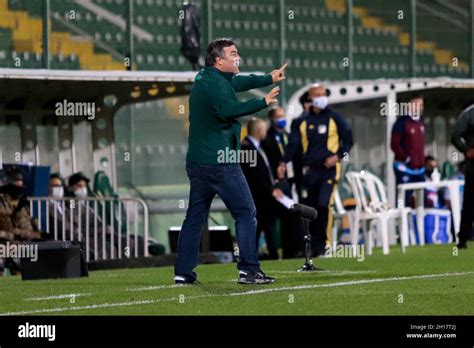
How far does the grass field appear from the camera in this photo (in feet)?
41.4

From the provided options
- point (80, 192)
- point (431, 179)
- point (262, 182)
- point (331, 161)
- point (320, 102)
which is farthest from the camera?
point (431, 179)

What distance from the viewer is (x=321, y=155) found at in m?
22.3

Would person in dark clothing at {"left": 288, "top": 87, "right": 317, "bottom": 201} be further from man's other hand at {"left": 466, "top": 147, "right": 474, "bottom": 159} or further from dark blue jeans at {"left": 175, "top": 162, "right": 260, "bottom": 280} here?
dark blue jeans at {"left": 175, "top": 162, "right": 260, "bottom": 280}

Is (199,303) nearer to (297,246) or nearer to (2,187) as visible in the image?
(2,187)

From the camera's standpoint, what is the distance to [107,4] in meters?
26.5

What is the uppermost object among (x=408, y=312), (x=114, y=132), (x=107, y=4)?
(x=107, y=4)

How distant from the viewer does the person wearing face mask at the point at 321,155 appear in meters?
22.1

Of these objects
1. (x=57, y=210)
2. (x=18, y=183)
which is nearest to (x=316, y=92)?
(x=57, y=210)

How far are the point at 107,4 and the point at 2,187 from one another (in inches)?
230

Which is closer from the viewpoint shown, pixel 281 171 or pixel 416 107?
pixel 281 171

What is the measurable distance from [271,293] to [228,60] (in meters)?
2.07

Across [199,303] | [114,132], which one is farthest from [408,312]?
[114,132]

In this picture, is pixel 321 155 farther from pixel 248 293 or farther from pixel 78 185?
pixel 248 293

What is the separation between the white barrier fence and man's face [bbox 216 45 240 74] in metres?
7.42
